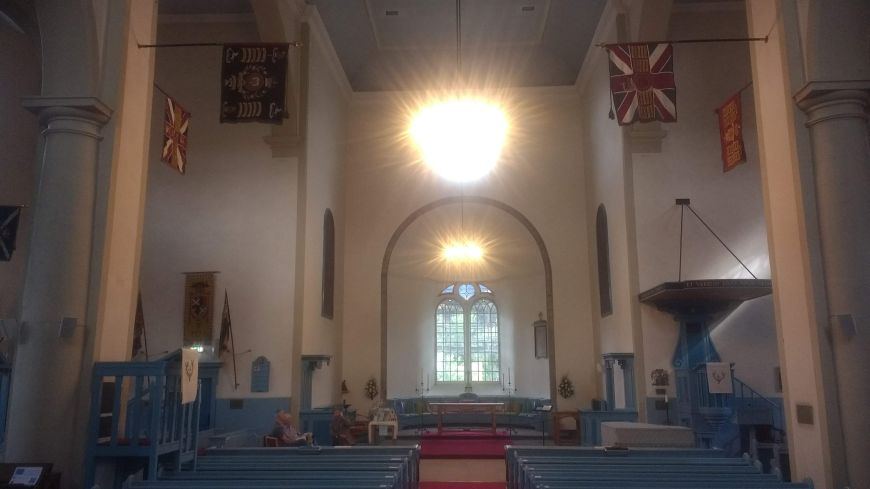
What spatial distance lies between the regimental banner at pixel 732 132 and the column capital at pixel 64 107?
8419mm

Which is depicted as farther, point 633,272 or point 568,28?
point 568,28

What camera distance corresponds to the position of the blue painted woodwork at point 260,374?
11.6 m

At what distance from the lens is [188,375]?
5.95 meters

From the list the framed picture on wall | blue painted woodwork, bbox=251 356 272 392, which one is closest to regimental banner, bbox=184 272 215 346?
blue painted woodwork, bbox=251 356 272 392

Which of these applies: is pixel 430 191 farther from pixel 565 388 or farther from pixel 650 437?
pixel 650 437

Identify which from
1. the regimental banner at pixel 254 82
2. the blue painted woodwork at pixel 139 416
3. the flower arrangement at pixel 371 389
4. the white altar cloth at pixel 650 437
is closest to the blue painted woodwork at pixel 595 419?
the white altar cloth at pixel 650 437

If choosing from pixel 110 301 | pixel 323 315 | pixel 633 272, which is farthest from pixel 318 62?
A: pixel 110 301

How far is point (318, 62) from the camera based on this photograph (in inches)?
533

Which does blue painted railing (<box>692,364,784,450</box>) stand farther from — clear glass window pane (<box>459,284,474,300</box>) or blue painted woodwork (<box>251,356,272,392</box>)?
clear glass window pane (<box>459,284,474,300</box>)

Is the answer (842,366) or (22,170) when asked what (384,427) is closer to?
(22,170)

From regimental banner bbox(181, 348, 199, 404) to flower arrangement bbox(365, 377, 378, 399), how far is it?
31.6 feet

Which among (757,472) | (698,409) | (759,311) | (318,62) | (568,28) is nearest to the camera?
(757,472)

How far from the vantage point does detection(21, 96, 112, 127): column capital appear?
20.1 feet

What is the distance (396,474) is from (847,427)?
370cm
